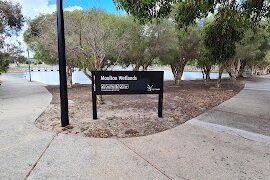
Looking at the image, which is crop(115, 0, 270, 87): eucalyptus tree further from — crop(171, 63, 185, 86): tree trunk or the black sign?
crop(171, 63, 185, 86): tree trunk

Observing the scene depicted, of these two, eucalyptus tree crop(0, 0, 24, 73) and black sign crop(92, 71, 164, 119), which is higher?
→ eucalyptus tree crop(0, 0, 24, 73)

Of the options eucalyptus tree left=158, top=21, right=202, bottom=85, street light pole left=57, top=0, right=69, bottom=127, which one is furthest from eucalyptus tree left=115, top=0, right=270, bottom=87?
eucalyptus tree left=158, top=21, right=202, bottom=85

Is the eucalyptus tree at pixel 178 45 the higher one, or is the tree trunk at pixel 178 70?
the eucalyptus tree at pixel 178 45

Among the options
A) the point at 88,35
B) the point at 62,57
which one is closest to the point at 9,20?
the point at 88,35

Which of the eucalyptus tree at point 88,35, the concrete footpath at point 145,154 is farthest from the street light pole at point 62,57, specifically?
the eucalyptus tree at point 88,35

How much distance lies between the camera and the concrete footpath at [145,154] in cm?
480

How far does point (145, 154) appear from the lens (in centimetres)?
568

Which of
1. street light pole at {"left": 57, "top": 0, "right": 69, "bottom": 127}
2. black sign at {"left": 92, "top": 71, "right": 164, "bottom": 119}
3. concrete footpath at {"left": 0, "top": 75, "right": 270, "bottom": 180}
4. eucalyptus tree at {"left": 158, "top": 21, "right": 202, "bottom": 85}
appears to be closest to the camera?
concrete footpath at {"left": 0, "top": 75, "right": 270, "bottom": 180}

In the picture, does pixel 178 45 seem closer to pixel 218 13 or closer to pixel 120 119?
pixel 218 13

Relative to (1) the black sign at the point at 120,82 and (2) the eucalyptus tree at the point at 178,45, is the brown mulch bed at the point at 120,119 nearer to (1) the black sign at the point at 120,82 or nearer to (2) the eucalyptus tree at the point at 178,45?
(1) the black sign at the point at 120,82

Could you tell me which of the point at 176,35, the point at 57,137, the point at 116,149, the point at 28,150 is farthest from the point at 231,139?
the point at 176,35

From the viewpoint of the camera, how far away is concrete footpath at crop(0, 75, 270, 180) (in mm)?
4797

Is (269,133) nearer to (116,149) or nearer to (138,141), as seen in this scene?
(138,141)

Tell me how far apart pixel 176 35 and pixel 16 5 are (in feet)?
32.9
